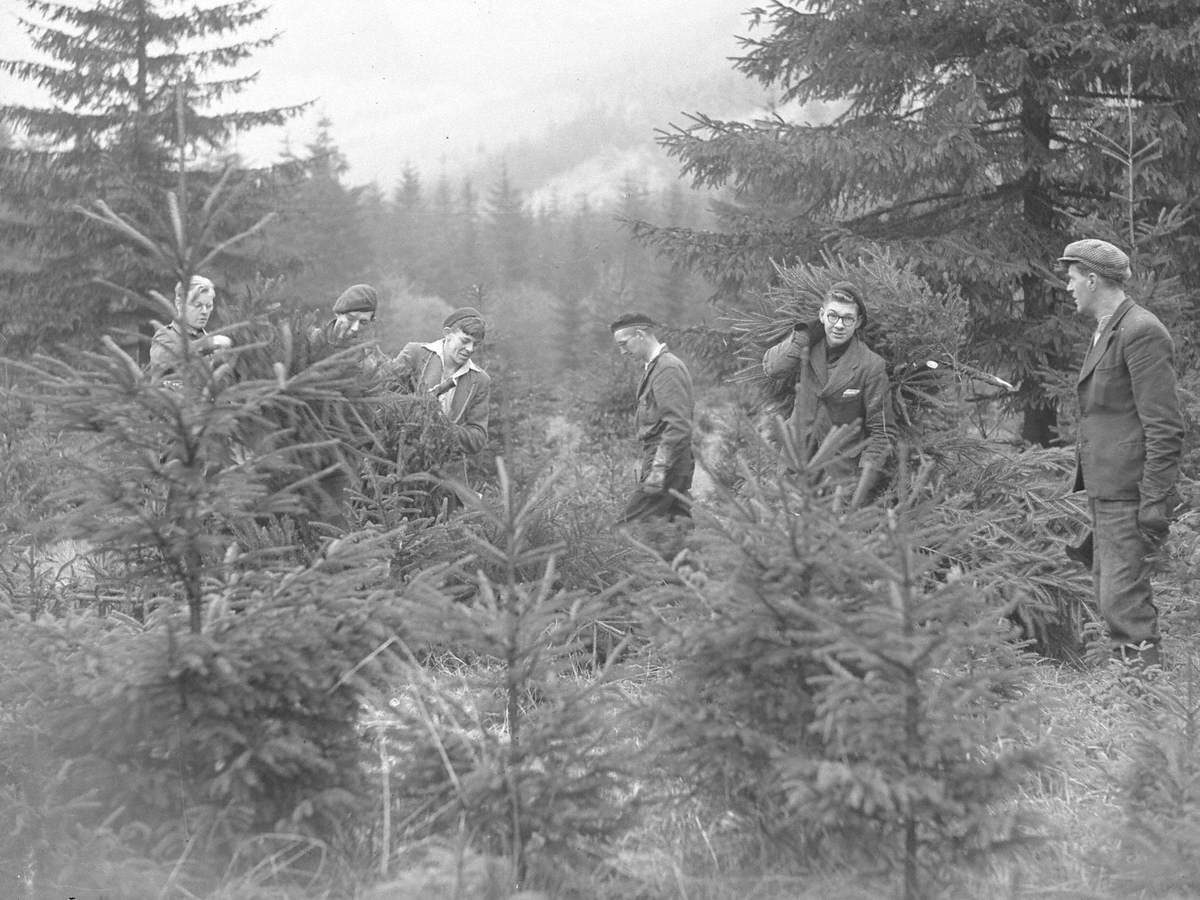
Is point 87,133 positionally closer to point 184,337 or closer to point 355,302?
point 355,302

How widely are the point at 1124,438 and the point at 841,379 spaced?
1.49 metres

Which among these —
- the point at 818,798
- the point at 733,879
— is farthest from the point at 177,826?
the point at 818,798

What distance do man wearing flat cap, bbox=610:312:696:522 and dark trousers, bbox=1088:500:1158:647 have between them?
2565 millimetres

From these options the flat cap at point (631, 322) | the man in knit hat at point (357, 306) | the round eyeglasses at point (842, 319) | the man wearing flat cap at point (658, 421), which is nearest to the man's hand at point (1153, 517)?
the round eyeglasses at point (842, 319)

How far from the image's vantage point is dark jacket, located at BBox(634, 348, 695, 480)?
23.0 feet

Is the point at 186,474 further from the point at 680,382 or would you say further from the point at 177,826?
the point at 680,382

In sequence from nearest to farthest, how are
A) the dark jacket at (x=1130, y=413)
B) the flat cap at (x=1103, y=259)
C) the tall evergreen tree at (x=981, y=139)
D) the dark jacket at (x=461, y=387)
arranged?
the dark jacket at (x=1130, y=413) → the flat cap at (x=1103, y=259) → the dark jacket at (x=461, y=387) → the tall evergreen tree at (x=981, y=139)

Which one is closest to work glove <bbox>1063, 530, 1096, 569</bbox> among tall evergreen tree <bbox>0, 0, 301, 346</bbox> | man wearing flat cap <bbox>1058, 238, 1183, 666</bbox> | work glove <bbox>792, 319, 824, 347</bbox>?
man wearing flat cap <bbox>1058, 238, 1183, 666</bbox>

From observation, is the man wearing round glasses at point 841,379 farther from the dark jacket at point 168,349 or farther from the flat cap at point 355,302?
the dark jacket at point 168,349

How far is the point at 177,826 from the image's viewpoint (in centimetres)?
287

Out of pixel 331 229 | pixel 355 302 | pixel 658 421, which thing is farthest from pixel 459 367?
pixel 331 229

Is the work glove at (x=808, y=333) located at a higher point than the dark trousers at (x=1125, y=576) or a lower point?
higher

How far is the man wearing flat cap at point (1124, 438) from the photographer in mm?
4941

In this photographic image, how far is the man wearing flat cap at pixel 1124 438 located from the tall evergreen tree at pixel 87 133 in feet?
61.0
